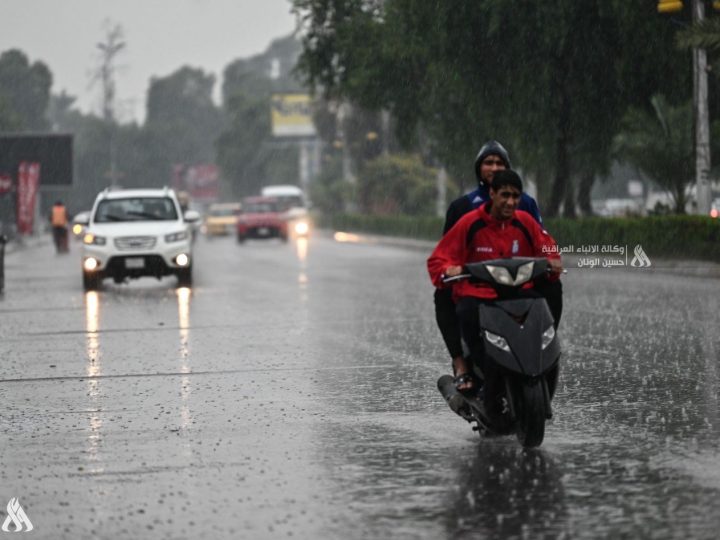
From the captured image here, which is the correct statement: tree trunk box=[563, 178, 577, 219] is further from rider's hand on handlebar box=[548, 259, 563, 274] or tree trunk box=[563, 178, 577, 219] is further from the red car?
rider's hand on handlebar box=[548, 259, 563, 274]

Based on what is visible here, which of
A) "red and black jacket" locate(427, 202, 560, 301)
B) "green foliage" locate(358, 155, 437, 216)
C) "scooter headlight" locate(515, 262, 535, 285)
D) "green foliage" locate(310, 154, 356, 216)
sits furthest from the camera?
"green foliage" locate(310, 154, 356, 216)

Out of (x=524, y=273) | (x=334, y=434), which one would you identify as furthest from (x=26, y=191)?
(x=524, y=273)

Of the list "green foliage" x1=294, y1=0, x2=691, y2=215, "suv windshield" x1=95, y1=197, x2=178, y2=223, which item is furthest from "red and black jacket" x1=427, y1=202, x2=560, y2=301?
"green foliage" x1=294, y1=0, x2=691, y2=215

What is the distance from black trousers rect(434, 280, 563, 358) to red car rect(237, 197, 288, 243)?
5271 centimetres

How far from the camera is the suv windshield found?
29.0 meters

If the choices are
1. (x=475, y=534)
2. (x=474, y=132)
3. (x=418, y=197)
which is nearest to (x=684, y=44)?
(x=474, y=132)

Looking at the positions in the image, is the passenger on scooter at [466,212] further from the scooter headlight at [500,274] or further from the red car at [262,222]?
the red car at [262,222]

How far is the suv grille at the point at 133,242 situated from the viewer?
2781 cm

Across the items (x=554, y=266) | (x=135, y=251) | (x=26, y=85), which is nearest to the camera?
(x=554, y=266)

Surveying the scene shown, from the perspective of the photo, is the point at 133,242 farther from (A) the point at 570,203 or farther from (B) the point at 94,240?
(A) the point at 570,203

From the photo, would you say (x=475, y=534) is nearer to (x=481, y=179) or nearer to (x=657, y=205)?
(x=481, y=179)

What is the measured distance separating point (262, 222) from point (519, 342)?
53.7 metres

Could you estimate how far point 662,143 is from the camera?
37.8 meters

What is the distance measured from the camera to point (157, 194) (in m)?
29.5
